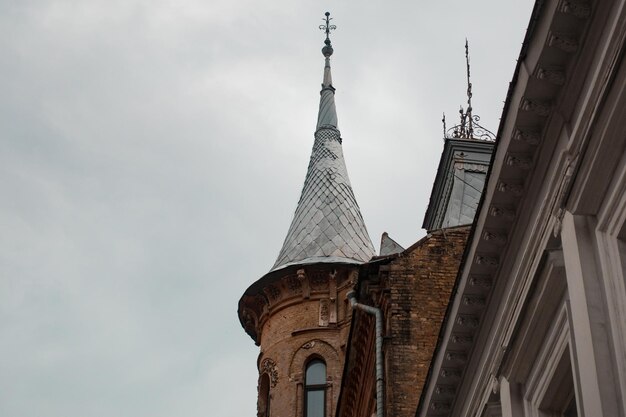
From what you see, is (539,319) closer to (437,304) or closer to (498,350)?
(498,350)

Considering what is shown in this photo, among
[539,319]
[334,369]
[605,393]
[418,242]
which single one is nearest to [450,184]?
[418,242]

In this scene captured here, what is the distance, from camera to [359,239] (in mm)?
34844

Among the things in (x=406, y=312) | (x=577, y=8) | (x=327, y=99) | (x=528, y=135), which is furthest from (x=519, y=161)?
(x=327, y=99)

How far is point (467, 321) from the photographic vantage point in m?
13.2

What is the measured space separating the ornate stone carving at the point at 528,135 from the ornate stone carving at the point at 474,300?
2651mm

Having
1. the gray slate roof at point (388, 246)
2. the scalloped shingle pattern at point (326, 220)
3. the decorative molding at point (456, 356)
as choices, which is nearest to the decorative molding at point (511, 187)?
the decorative molding at point (456, 356)

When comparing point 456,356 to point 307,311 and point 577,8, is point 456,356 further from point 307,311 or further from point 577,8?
point 307,311

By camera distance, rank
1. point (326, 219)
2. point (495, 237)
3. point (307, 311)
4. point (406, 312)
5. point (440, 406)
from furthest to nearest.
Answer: point (326, 219) < point (307, 311) < point (406, 312) < point (440, 406) < point (495, 237)

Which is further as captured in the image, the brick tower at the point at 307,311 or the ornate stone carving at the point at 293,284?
the ornate stone carving at the point at 293,284

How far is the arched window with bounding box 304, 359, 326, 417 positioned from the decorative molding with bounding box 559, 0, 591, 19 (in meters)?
24.5

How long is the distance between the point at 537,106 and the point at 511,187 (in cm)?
121

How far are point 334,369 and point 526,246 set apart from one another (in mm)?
22075

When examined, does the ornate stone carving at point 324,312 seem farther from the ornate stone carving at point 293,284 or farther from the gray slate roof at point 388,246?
the gray slate roof at point 388,246

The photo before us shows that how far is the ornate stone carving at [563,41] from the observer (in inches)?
367
